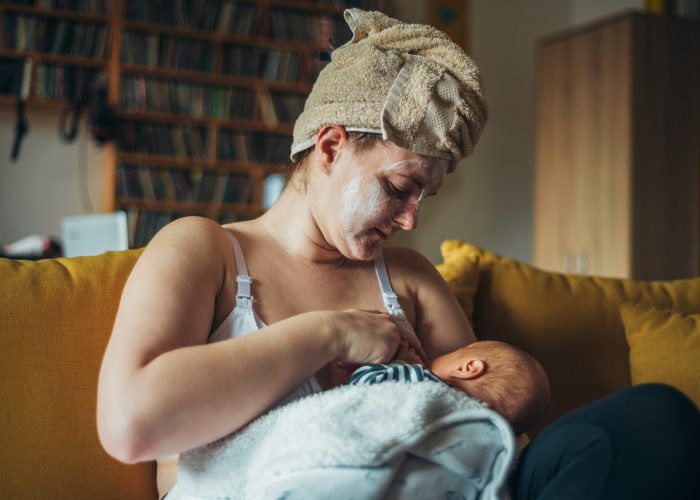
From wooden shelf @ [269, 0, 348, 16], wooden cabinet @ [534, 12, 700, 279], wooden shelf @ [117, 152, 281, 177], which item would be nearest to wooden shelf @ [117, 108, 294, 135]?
wooden shelf @ [117, 152, 281, 177]

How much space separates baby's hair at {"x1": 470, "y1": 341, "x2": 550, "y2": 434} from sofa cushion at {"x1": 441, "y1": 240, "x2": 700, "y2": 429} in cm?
55

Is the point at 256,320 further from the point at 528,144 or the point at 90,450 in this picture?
the point at 528,144

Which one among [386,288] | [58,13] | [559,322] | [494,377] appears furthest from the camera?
[58,13]

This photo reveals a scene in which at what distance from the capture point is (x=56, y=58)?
15.2 ft

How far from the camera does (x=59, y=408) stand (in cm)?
143

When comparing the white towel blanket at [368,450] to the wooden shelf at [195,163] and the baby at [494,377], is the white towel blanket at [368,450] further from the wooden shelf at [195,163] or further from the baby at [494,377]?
the wooden shelf at [195,163]

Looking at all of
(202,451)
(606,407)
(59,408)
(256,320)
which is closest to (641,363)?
(606,407)

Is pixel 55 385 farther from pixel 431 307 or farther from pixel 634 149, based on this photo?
→ pixel 634 149

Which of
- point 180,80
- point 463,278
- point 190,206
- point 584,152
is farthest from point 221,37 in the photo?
point 463,278

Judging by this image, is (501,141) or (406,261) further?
(501,141)

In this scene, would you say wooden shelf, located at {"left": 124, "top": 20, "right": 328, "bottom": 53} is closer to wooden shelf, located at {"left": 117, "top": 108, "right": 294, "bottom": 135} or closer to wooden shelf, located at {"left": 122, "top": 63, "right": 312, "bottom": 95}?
wooden shelf, located at {"left": 122, "top": 63, "right": 312, "bottom": 95}

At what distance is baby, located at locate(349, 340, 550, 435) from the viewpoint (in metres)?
1.27

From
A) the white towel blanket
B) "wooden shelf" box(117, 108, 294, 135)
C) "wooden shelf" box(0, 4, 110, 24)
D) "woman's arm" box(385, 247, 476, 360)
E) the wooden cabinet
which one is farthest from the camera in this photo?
"wooden shelf" box(117, 108, 294, 135)

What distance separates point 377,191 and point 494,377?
1.18 feet
